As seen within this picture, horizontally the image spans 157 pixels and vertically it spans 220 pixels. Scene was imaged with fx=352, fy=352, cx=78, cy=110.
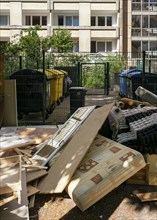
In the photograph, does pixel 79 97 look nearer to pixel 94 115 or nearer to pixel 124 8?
pixel 94 115

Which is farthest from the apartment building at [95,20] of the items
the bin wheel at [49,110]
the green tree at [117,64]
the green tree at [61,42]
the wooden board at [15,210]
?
the wooden board at [15,210]

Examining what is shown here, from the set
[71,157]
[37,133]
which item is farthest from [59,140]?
[37,133]

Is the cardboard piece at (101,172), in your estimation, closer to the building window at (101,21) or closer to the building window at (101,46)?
the building window at (101,46)

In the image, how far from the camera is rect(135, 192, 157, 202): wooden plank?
460 centimetres

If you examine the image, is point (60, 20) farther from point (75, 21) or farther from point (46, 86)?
point (46, 86)

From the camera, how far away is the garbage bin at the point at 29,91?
387 inches

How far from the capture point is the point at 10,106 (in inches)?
350

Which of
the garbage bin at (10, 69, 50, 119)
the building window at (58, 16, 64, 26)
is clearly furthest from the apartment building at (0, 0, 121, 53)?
the garbage bin at (10, 69, 50, 119)

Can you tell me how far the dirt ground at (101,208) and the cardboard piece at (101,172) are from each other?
0.44 ft

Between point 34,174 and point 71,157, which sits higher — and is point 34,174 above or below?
below

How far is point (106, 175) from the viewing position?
15.4ft

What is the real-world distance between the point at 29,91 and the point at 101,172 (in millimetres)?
5460

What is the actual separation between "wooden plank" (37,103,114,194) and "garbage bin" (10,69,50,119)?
391cm

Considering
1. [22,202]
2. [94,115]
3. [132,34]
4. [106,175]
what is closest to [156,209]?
[106,175]
